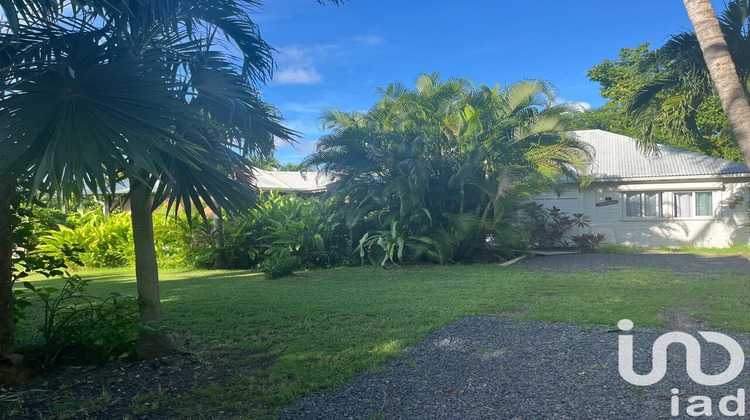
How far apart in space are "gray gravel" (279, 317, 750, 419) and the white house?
543 inches

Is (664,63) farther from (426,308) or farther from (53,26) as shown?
(53,26)

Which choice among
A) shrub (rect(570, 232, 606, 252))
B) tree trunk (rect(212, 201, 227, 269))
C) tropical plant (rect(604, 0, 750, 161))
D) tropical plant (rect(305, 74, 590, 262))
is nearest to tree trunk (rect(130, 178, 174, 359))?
tropical plant (rect(305, 74, 590, 262))

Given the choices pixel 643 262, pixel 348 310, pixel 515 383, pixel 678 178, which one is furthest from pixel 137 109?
pixel 678 178

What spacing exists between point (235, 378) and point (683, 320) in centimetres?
517

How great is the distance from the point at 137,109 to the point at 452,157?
36.3 ft

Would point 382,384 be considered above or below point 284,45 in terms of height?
below

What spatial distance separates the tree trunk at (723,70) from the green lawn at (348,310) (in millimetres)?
2440

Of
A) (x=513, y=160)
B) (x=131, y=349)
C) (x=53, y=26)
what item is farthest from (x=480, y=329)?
(x=513, y=160)

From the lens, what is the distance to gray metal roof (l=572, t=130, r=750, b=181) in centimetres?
1755

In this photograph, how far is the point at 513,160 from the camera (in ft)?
45.1

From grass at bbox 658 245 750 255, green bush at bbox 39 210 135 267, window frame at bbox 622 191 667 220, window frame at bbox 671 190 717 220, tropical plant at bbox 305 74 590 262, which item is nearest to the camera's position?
tropical plant at bbox 305 74 590 262

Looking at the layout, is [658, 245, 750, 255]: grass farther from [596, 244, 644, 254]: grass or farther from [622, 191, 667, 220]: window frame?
[622, 191, 667, 220]: window frame

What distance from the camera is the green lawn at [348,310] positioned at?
4621 millimetres

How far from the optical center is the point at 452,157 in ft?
46.5
